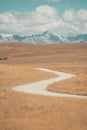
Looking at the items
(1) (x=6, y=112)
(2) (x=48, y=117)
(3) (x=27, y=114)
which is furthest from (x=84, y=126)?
(1) (x=6, y=112)

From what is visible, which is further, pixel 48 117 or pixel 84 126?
pixel 48 117

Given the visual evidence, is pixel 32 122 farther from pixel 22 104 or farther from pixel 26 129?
pixel 22 104

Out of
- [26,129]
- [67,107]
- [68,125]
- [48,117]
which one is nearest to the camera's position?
[26,129]

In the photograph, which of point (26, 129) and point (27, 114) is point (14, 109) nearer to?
point (27, 114)

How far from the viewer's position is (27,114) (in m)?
20.0

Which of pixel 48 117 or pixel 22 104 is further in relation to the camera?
pixel 22 104

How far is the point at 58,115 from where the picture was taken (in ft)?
64.9

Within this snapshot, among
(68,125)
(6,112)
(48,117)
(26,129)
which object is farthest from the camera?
(6,112)

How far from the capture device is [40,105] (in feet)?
77.7

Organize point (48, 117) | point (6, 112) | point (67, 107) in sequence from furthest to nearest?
point (67, 107) → point (6, 112) → point (48, 117)

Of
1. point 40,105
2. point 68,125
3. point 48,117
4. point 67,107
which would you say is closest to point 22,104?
point 40,105

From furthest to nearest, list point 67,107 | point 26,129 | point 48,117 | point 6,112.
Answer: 1. point 67,107
2. point 6,112
3. point 48,117
4. point 26,129

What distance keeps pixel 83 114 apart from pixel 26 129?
17.5 feet

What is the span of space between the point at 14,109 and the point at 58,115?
3546 millimetres
